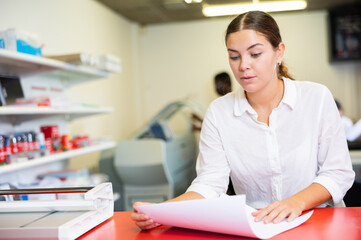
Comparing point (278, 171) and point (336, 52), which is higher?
point (336, 52)

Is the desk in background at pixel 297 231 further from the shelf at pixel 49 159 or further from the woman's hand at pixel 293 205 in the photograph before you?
the shelf at pixel 49 159

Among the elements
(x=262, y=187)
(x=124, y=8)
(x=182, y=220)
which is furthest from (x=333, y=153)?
(x=124, y=8)

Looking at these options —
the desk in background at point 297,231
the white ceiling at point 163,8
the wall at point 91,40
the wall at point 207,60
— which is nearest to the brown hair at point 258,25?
the desk in background at point 297,231

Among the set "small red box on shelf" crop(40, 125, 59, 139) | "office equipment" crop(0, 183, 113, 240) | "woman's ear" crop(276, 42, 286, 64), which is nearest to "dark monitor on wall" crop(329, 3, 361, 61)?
"small red box on shelf" crop(40, 125, 59, 139)

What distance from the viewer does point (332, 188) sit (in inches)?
45.8

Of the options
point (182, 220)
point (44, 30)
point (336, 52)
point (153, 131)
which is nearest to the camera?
point (182, 220)

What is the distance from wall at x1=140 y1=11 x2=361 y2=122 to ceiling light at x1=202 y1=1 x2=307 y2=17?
0.39 metres

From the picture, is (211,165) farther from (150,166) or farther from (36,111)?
(150,166)

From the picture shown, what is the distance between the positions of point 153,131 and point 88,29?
1.28 meters

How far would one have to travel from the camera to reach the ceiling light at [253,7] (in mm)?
4441

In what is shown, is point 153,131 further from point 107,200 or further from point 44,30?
point 107,200

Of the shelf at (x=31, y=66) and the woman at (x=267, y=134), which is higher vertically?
the shelf at (x=31, y=66)

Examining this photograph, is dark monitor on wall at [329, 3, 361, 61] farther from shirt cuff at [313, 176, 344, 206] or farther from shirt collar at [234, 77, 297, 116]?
shirt cuff at [313, 176, 344, 206]

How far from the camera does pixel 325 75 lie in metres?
5.20
